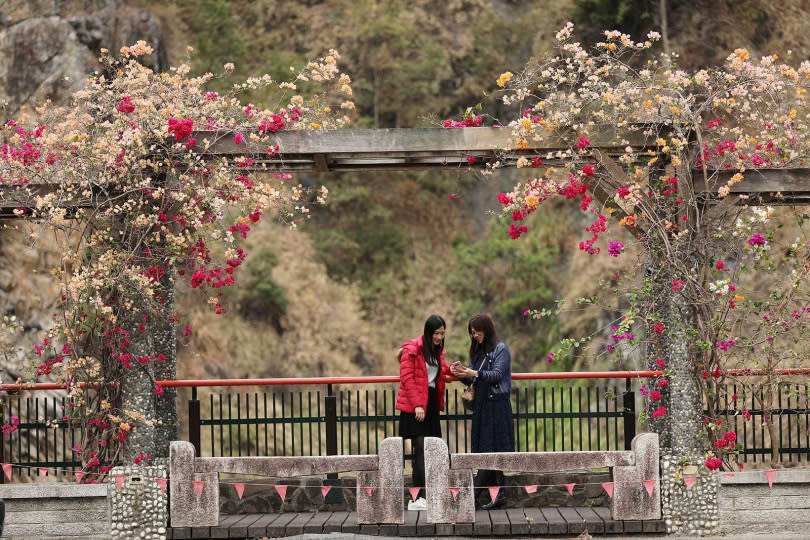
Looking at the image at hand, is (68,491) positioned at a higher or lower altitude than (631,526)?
higher

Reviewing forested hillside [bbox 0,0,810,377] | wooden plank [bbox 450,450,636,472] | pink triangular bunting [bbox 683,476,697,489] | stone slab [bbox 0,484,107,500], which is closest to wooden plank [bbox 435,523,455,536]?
wooden plank [bbox 450,450,636,472]

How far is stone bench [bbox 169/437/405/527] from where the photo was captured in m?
8.23

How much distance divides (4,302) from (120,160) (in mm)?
8994

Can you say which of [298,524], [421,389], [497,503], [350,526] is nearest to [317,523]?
[298,524]

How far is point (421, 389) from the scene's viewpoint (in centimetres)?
872

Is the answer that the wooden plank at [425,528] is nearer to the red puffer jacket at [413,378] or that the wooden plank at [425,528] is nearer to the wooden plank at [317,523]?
the wooden plank at [317,523]

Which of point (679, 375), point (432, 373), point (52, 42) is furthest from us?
point (52, 42)

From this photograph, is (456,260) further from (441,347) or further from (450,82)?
(441,347)

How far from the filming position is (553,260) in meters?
22.2

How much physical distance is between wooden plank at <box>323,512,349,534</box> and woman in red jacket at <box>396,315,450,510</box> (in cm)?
65

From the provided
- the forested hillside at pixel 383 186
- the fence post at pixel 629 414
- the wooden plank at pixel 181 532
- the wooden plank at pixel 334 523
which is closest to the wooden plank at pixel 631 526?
the fence post at pixel 629 414

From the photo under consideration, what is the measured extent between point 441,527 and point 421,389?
4.13 feet

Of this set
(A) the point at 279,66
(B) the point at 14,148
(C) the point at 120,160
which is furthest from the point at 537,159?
(A) the point at 279,66

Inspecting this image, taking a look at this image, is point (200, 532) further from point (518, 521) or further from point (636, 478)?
point (636, 478)
